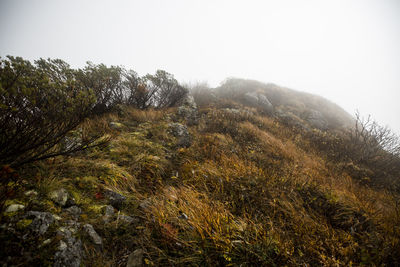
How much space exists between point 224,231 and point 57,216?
1942 millimetres

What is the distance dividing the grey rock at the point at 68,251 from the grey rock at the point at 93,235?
0.12 meters

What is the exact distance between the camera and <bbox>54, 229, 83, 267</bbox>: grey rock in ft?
4.06

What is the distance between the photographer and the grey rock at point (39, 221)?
1277 millimetres

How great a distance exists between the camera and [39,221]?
1328mm

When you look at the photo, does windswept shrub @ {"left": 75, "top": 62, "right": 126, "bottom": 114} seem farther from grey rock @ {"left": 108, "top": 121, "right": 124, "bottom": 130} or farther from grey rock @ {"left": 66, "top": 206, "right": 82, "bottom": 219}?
grey rock @ {"left": 66, "top": 206, "right": 82, "bottom": 219}

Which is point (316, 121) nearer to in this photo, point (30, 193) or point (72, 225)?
point (72, 225)

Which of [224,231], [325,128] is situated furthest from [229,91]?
[224,231]

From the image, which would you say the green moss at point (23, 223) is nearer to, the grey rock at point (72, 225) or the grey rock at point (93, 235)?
the grey rock at point (72, 225)

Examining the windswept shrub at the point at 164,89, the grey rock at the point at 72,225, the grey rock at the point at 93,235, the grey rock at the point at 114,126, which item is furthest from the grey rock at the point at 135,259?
the windswept shrub at the point at 164,89

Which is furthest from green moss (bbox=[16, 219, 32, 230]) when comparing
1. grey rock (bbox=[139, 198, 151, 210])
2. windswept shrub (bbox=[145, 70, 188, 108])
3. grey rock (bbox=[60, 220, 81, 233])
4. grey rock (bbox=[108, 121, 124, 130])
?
windswept shrub (bbox=[145, 70, 188, 108])

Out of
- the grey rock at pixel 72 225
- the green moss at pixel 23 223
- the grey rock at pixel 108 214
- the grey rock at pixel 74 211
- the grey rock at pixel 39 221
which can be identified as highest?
the green moss at pixel 23 223

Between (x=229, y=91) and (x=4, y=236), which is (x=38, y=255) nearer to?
(x=4, y=236)

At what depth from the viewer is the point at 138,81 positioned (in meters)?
6.14

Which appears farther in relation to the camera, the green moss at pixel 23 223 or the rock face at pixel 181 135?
the rock face at pixel 181 135
